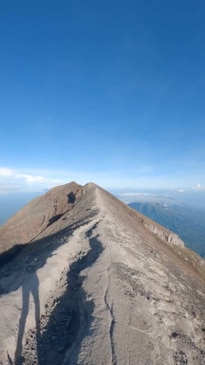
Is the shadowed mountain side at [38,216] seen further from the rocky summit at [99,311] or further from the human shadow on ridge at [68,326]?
the human shadow on ridge at [68,326]

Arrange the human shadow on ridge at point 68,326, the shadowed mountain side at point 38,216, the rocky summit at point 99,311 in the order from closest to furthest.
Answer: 1. the rocky summit at point 99,311
2. the human shadow on ridge at point 68,326
3. the shadowed mountain side at point 38,216

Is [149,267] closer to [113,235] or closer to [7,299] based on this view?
[113,235]

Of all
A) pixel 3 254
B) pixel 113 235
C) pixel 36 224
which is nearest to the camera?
pixel 113 235

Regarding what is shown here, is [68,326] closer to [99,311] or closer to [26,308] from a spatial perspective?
[99,311]

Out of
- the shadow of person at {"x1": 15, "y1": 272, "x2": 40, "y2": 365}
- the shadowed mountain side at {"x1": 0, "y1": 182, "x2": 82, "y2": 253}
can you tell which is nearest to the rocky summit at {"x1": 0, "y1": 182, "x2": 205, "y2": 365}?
the shadow of person at {"x1": 15, "y1": 272, "x2": 40, "y2": 365}

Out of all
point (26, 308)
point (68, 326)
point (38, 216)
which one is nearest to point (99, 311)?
point (68, 326)

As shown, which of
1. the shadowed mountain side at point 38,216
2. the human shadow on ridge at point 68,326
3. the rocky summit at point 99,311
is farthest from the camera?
the shadowed mountain side at point 38,216

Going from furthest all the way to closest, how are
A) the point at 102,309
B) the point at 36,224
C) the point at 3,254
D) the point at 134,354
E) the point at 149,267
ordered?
the point at 36,224 < the point at 3,254 < the point at 149,267 < the point at 102,309 < the point at 134,354

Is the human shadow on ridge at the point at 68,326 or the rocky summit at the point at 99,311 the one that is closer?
the rocky summit at the point at 99,311

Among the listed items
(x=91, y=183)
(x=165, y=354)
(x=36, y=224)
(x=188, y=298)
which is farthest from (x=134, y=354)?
(x=91, y=183)

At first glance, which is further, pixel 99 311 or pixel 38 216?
pixel 38 216

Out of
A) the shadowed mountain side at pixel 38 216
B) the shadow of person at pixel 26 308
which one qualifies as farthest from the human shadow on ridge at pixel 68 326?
the shadowed mountain side at pixel 38 216
